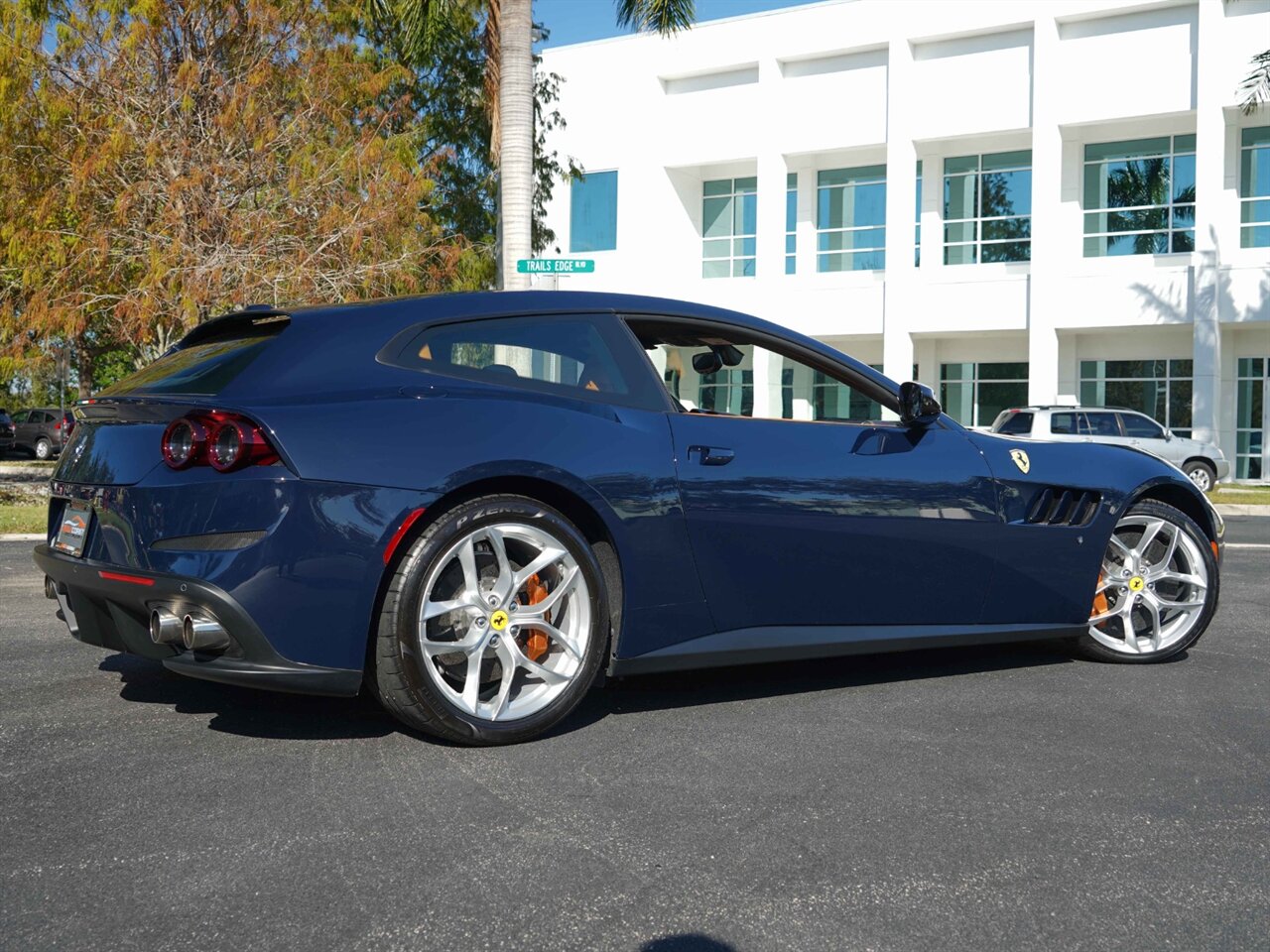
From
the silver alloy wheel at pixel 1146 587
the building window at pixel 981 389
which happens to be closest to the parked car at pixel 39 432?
the building window at pixel 981 389

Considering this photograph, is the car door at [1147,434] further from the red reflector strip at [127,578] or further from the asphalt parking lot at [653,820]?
the red reflector strip at [127,578]

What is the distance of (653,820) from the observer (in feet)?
11.4

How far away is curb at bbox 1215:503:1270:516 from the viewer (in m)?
20.6

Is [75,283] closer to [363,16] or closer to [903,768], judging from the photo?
[363,16]

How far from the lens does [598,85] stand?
3334cm

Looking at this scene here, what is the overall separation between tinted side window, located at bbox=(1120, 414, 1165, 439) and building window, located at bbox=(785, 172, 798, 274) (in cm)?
1033

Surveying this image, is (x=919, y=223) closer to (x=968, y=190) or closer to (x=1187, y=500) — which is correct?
(x=968, y=190)

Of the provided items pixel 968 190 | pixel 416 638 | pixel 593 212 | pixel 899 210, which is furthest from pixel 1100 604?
pixel 593 212

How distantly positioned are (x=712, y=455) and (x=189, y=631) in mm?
1746

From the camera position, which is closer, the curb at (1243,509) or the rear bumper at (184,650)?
the rear bumper at (184,650)

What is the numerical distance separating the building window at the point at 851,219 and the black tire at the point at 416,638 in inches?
1119

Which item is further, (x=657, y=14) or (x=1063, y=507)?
(x=657, y=14)

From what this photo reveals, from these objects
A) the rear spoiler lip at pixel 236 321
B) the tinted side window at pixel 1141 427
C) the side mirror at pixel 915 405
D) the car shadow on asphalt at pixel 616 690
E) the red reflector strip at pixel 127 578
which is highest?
the tinted side window at pixel 1141 427

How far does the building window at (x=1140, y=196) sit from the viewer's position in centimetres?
2880
